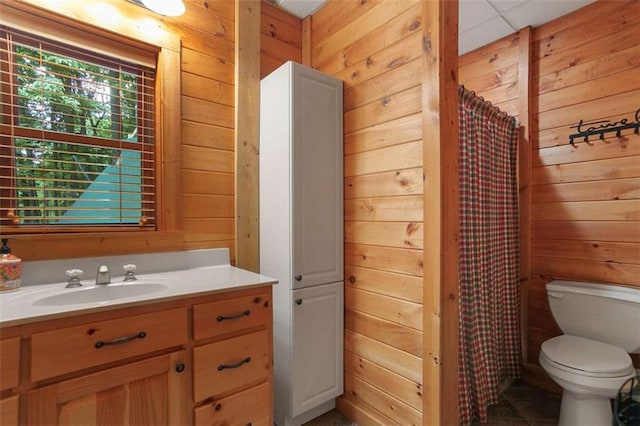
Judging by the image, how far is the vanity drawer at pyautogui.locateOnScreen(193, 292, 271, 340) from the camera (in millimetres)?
1179

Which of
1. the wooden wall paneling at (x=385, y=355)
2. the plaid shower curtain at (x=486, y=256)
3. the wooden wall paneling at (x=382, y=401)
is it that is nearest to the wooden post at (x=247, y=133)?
the wooden wall paneling at (x=385, y=355)

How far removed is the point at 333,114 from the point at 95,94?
117cm

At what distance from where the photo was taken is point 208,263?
68.2 inches

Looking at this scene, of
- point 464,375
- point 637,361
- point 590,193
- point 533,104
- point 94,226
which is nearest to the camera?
point 94,226

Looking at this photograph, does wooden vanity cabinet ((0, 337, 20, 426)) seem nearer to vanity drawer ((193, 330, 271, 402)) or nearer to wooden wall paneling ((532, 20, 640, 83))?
vanity drawer ((193, 330, 271, 402))

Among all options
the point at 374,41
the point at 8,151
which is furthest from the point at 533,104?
the point at 8,151

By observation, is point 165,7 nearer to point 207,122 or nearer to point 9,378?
point 207,122

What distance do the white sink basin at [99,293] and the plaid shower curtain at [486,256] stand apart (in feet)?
5.01

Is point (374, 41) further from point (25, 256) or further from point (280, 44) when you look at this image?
point (25, 256)

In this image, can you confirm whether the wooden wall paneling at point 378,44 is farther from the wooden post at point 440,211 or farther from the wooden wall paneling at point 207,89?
the wooden wall paneling at point 207,89

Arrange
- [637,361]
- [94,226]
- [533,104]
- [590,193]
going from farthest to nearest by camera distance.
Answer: [533,104], [590,193], [637,361], [94,226]

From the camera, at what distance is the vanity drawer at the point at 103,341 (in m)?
0.91

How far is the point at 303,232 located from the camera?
1.66 m

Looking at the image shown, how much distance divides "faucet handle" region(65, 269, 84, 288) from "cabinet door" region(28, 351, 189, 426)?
46cm
